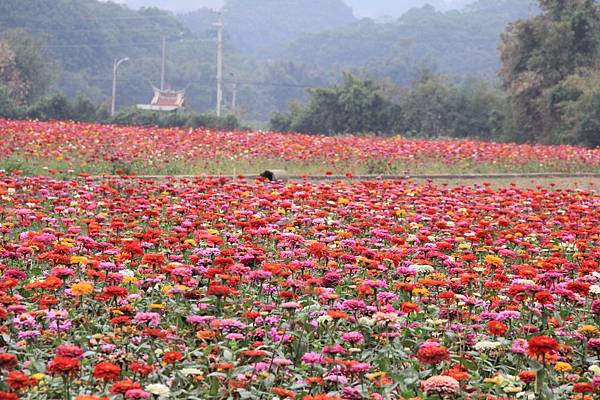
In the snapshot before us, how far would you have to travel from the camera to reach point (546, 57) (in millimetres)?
31797

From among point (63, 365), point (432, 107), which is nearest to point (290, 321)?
point (63, 365)

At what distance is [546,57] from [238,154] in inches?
770

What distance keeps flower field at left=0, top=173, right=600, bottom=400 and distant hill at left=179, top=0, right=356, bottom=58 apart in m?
94.1

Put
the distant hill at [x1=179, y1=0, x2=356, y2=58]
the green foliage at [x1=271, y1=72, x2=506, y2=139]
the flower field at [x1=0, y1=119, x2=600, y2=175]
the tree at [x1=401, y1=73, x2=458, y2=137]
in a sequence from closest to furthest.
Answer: the flower field at [x1=0, y1=119, x2=600, y2=175]
the green foliage at [x1=271, y1=72, x2=506, y2=139]
the tree at [x1=401, y1=73, x2=458, y2=137]
the distant hill at [x1=179, y1=0, x2=356, y2=58]

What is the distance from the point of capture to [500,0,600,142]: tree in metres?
31.4

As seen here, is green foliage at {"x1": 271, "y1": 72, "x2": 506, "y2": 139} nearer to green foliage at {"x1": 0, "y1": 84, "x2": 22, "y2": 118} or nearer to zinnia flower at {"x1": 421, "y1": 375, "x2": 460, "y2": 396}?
green foliage at {"x1": 0, "y1": 84, "x2": 22, "y2": 118}

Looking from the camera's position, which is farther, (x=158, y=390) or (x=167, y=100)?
(x=167, y=100)

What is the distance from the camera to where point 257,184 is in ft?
31.8

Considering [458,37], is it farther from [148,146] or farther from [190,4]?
[190,4]

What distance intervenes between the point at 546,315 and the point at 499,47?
30.7 meters

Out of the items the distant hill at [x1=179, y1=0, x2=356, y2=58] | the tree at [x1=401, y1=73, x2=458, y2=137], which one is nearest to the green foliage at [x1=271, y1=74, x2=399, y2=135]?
the tree at [x1=401, y1=73, x2=458, y2=137]

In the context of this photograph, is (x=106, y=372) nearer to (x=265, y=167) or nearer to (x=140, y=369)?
(x=140, y=369)

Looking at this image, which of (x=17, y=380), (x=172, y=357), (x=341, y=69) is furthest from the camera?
(x=341, y=69)

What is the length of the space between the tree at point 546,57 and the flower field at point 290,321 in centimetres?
2605
